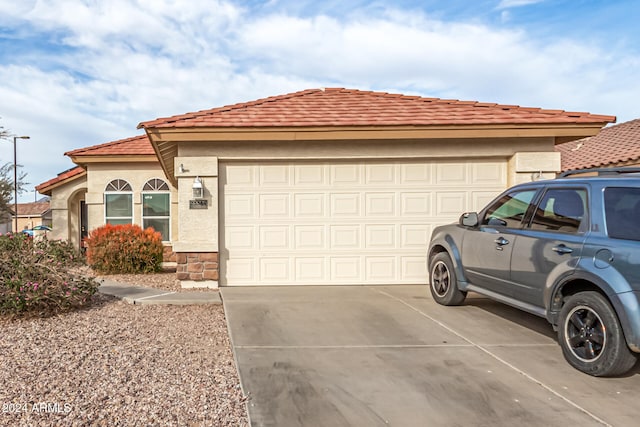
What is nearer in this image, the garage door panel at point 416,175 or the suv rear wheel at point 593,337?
the suv rear wheel at point 593,337

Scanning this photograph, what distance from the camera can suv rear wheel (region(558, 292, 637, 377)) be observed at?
4.38m

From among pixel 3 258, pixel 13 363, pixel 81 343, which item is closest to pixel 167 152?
pixel 3 258

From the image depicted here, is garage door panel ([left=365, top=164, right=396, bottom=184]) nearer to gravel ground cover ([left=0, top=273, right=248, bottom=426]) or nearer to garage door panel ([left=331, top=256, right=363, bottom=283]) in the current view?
garage door panel ([left=331, top=256, right=363, bottom=283])

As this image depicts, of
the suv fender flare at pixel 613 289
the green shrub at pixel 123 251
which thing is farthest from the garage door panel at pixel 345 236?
the green shrub at pixel 123 251

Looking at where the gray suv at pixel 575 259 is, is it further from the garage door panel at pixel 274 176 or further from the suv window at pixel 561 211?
the garage door panel at pixel 274 176

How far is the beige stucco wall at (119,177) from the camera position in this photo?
16266 millimetres

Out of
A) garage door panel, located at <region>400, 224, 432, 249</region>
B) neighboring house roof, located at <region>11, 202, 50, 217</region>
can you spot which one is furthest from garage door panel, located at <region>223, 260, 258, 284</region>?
neighboring house roof, located at <region>11, 202, 50, 217</region>

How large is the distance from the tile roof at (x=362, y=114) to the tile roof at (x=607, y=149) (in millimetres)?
6324

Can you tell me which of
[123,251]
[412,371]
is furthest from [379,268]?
[123,251]

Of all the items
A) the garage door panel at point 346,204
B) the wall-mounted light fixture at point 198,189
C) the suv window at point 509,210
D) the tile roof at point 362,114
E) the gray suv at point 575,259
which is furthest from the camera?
the garage door panel at point 346,204

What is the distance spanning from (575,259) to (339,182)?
17.0 ft

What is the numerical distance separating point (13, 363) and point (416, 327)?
14.6 feet

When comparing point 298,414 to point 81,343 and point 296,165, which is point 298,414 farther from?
point 296,165

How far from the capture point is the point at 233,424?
362cm
